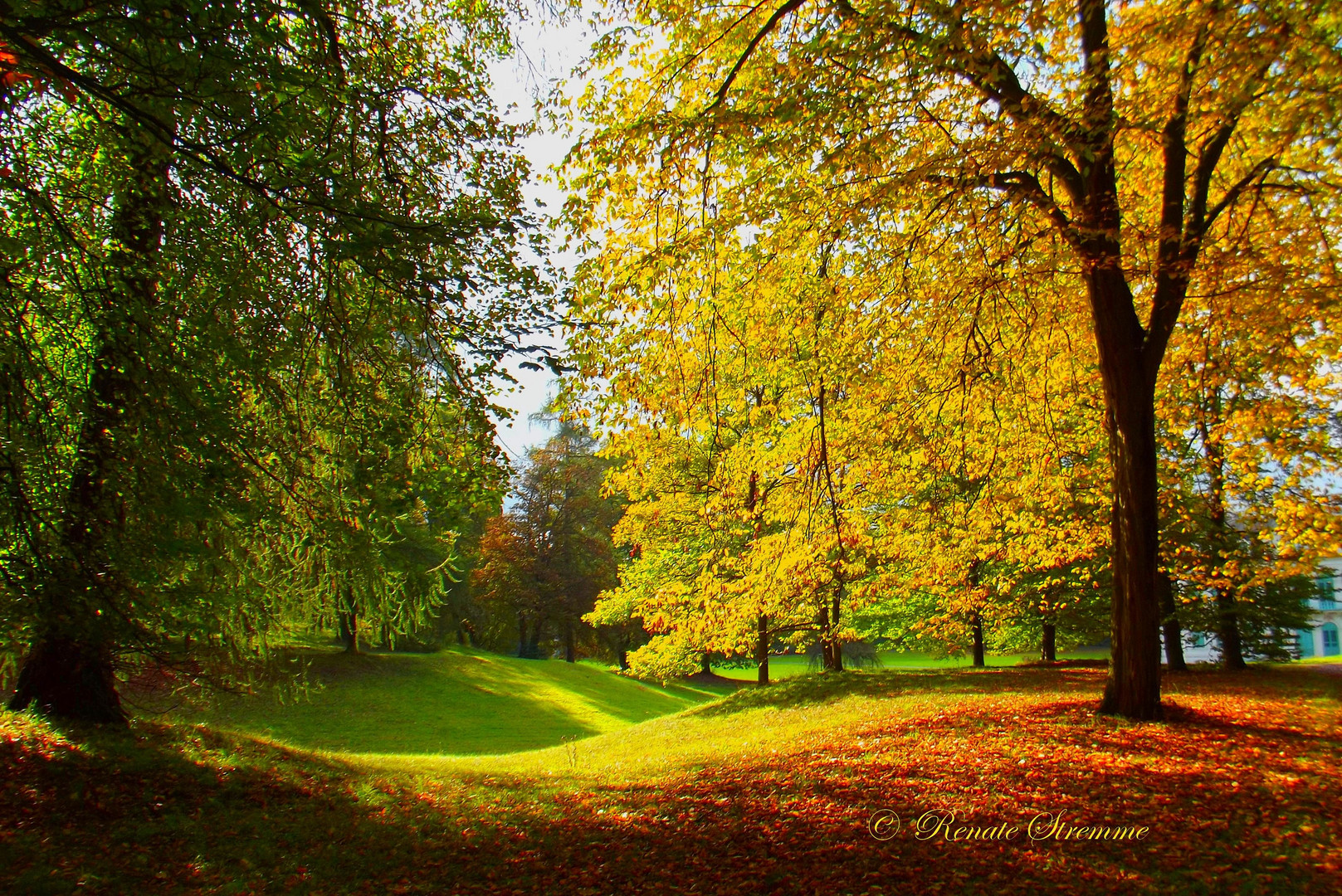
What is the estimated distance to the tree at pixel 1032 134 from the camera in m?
4.87

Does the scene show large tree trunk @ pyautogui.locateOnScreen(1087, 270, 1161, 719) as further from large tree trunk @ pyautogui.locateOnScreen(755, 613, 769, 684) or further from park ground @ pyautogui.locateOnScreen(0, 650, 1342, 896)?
large tree trunk @ pyautogui.locateOnScreen(755, 613, 769, 684)

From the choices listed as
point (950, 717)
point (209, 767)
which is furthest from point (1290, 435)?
point (209, 767)

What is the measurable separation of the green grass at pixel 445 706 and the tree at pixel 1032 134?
11.3m

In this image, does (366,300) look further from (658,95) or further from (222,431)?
Result: (658,95)

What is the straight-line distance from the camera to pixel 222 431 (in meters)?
5.06

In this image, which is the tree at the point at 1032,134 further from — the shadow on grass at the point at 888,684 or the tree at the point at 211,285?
the shadow on grass at the point at 888,684

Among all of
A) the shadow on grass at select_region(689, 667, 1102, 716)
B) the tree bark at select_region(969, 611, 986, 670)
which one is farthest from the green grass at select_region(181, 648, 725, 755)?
the tree bark at select_region(969, 611, 986, 670)

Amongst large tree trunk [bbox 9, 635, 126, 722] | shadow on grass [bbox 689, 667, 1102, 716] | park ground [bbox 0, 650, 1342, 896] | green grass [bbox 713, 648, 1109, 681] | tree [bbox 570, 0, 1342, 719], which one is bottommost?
green grass [bbox 713, 648, 1109, 681]

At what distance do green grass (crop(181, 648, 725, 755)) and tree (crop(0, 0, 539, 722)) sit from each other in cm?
961

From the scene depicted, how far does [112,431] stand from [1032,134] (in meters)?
7.44

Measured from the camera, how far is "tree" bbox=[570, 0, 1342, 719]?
4871 mm

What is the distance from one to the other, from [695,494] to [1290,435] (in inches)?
409

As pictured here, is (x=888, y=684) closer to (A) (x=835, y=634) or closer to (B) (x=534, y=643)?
(A) (x=835, y=634)

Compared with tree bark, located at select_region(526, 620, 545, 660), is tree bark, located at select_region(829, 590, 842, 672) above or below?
above
